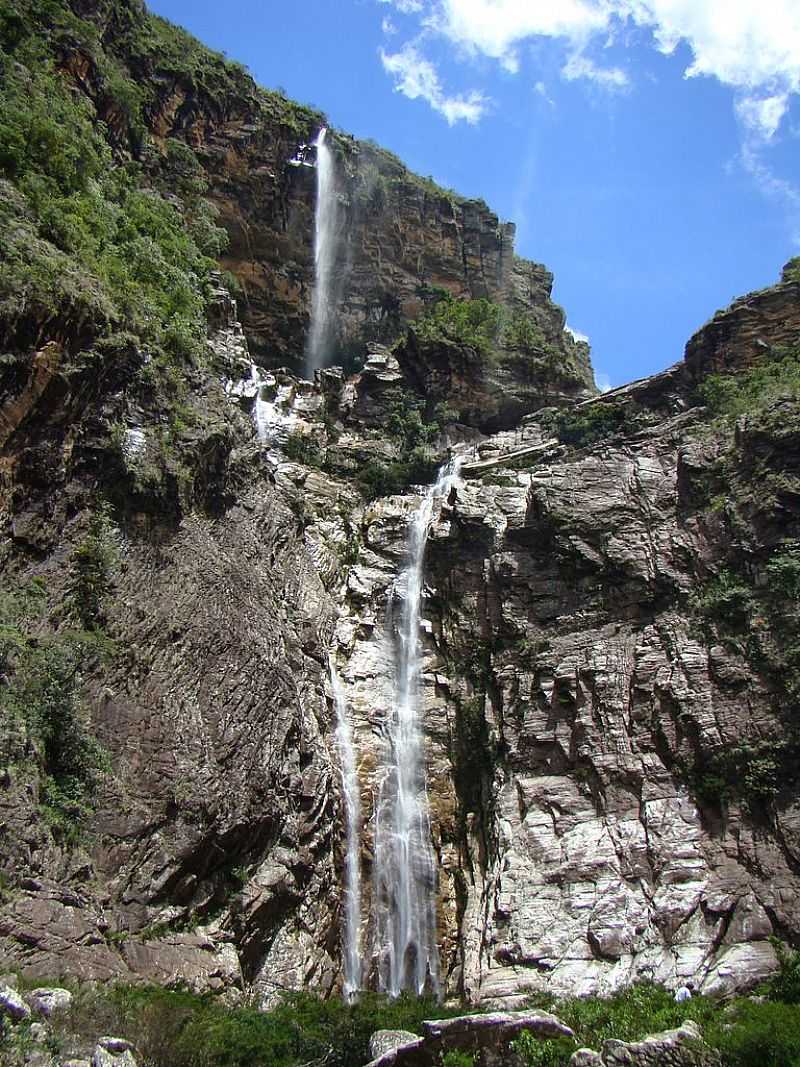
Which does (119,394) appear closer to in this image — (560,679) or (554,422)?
(560,679)

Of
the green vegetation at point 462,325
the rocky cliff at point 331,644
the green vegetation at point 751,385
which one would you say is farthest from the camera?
the green vegetation at point 462,325

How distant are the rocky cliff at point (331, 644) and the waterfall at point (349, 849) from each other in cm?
34

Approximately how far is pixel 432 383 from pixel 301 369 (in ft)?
21.1

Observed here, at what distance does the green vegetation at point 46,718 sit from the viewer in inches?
533

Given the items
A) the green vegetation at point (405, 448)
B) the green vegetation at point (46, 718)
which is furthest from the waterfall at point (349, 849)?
the green vegetation at point (405, 448)

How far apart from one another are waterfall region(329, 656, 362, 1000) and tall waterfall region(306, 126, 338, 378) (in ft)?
64.9

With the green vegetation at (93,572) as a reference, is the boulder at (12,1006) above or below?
below

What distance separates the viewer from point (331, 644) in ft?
82.7

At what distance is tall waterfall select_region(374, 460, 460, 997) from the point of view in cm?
1922

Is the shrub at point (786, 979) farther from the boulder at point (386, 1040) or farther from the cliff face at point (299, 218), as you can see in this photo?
the cliff face at point (299, 218)

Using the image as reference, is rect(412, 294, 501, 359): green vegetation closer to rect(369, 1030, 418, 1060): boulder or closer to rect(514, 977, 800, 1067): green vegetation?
rect(514, 977, 800, 1067): green vegetation

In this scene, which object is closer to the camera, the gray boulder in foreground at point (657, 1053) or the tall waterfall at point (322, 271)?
the gray boulder in foreground at point (657, 1053)

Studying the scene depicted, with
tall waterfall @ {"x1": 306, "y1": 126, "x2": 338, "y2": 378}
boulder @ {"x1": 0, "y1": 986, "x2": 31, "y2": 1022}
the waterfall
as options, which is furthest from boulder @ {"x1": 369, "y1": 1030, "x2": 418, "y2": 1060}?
tall waterfall @ {"x1": 306, "y1": 126, "x2": 338, "y2": 378}

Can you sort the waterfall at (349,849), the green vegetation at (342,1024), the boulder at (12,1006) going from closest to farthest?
1. the boulder at (12,1006)
2. the green vegetation at (342,1024)
3. the waterfall at (349,849)
